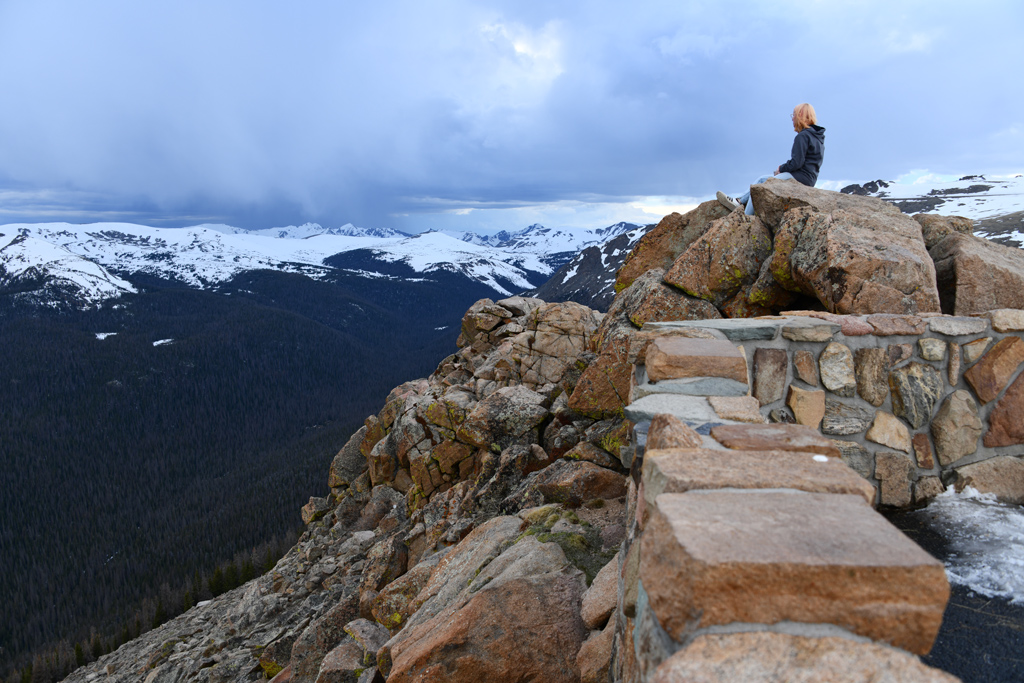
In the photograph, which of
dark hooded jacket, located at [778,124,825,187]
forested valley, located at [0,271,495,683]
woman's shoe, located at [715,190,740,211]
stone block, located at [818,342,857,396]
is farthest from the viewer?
forested valley, located at [0,271,495,683]

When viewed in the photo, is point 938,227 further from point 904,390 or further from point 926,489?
point 926,489

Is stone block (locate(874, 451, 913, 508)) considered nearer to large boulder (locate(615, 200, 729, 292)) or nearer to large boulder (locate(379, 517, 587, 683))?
large boulder (locate(379, 517, 587, 683))

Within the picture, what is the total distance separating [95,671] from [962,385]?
1877 inches

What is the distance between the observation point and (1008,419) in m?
6.16

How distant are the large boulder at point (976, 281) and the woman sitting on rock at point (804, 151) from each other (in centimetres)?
328

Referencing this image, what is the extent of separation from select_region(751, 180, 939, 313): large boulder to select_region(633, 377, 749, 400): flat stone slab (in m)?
3.90

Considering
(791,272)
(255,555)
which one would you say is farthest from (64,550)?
(791,272)

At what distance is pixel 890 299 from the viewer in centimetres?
760

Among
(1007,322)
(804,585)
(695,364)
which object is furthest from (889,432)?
(804,585)

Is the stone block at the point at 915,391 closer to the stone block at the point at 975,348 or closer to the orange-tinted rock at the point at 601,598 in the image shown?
the stone block at the point at 975,348

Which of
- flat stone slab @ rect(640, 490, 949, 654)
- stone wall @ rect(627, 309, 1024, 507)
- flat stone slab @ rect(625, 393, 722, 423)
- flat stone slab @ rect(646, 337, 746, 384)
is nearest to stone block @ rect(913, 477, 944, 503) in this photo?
stone wall @ rect(627, 309, 1024, 507)

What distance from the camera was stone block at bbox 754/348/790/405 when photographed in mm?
5863

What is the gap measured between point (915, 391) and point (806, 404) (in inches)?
55.3

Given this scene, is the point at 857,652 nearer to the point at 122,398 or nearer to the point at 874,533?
the point at 874,533
